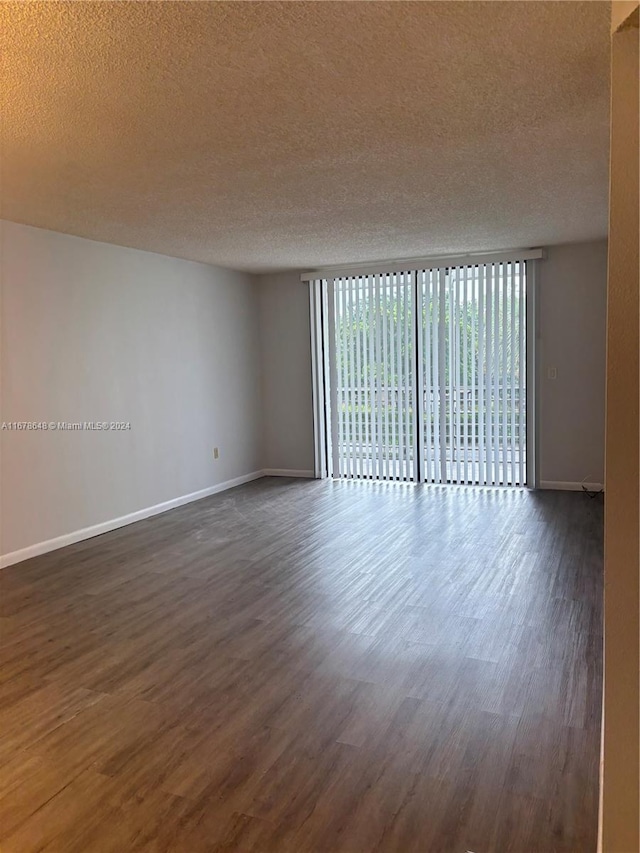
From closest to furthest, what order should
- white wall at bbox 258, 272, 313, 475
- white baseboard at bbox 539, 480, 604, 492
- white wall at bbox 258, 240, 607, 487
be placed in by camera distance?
white wall at bbox 258, 240, 607, 487
white baseboard at bbox 539, 480, 604, 492
white wall at bbox 258, 272, 313, 475

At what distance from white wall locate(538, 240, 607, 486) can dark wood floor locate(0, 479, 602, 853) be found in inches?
70.9

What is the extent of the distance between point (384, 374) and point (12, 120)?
4.86 m

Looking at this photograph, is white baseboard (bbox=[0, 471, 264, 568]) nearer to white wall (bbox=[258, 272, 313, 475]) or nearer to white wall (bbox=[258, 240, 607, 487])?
white wall (bbox=[258, 272, 313, 475])

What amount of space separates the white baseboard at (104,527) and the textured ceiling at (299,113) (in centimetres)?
232

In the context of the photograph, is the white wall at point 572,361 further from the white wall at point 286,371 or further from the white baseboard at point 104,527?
the white baseboard at point 104,527

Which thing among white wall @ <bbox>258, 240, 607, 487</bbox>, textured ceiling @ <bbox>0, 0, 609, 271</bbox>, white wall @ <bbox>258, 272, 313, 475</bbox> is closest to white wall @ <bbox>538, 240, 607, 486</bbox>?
white wall @ <bbox>258, 240, 607, 487</bbox>

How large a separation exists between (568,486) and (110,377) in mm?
4519

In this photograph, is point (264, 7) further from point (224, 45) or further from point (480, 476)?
point (480, 476)

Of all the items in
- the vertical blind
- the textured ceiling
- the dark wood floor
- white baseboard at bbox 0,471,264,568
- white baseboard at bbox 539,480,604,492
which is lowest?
the dark wood floor

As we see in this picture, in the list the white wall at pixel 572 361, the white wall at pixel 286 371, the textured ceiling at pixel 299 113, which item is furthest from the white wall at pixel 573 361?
the white wall at pixel 286 371

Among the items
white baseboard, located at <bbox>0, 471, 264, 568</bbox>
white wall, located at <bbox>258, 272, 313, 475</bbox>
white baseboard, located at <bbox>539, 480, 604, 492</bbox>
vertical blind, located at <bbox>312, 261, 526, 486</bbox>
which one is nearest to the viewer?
white baseboard, located at <bbox>0, 471, 264, 568</bbox>

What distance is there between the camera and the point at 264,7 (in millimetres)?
1793

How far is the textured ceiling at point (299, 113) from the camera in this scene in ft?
6.24

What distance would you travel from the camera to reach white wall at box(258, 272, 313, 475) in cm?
729
